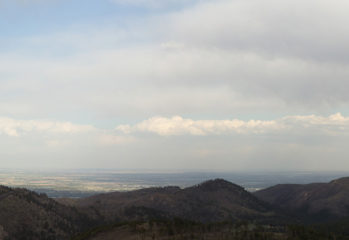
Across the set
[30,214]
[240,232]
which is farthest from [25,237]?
[240,232]

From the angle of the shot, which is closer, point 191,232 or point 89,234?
point 191,232

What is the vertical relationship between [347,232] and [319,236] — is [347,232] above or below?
below

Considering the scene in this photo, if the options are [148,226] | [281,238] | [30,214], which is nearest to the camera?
[281,238]

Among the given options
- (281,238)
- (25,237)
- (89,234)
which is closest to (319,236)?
(281,238)

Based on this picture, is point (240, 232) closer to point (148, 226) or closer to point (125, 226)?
point (148, 226)

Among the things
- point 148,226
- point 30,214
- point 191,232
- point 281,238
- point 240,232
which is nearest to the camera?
point 281,238

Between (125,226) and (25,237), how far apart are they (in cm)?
9049

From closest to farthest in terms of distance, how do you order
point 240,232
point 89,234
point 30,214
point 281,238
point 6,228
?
1. point 281,238
2. point 240,232
3. point 89,234
4. point 6,228
5. point 30,214

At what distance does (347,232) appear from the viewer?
181 metres

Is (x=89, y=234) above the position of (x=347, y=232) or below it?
above

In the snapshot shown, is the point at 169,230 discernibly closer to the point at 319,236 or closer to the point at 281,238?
the point at 281,238

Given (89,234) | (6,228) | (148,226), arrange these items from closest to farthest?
(148,226), (89,234), (6,228)

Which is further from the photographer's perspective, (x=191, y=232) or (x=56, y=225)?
(x=56, y=225)

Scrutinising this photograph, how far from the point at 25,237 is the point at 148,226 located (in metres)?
98.5
